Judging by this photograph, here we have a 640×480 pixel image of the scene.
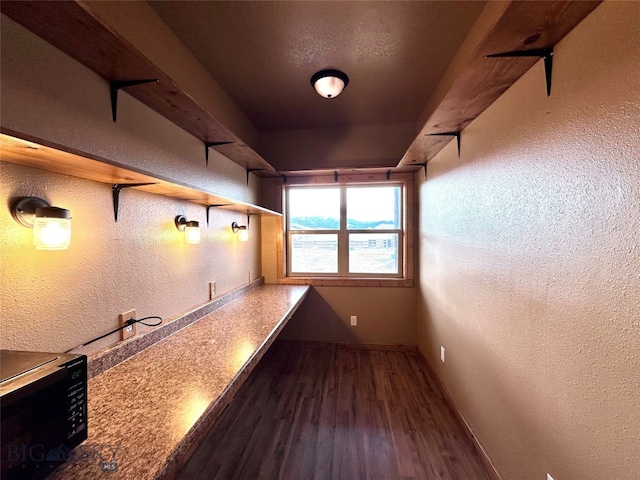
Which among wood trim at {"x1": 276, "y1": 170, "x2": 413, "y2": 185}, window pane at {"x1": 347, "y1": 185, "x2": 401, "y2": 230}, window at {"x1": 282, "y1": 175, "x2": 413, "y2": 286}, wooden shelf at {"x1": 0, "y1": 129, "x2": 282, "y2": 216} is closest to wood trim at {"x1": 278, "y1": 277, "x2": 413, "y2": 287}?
window at {"x1": 282, "y1": 175, "x2": 413, "y2": 286}

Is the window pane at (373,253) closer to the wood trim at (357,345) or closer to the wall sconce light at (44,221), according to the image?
the wood trim at (357,345)

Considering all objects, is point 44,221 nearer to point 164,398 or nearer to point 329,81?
point 164,398

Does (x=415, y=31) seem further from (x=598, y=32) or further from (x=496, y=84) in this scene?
(x=598, y=32)

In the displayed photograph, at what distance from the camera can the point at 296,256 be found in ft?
11.3

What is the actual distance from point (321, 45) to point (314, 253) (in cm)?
225

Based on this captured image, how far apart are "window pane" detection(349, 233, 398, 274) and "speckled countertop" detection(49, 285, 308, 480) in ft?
5.90

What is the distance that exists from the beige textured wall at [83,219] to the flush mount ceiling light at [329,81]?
3.51 feet

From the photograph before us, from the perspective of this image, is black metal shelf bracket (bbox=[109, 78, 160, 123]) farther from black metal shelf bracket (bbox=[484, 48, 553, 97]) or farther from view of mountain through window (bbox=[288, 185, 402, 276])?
view of mountain through window (bbox=[288, 185, 402, 276])

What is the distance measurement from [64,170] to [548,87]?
6.37ft

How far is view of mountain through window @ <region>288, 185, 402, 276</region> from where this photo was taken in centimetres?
329

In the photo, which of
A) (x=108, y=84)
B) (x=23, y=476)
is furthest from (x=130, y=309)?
(x=108, y=84)

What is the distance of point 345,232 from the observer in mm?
3340

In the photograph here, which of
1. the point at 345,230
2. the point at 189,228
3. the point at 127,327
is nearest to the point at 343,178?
the point at 345,230

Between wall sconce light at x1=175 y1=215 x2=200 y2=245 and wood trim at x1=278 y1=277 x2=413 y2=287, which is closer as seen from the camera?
wall sconce light at x1=175 y1=215 x2=200 y2=245
